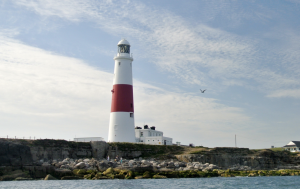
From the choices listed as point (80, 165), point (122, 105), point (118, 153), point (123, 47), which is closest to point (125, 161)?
point (118, 153)

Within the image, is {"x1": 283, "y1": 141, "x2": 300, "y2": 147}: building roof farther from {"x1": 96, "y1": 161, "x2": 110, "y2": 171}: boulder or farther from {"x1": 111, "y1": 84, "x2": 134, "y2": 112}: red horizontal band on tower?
{"x1": 96, "y1": 161, "x2": 110, "y2": 171}: boulder

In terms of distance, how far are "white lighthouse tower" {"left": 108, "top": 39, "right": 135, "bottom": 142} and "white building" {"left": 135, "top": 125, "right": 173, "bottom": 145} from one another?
6014 mm

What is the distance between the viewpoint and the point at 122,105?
45094 mm

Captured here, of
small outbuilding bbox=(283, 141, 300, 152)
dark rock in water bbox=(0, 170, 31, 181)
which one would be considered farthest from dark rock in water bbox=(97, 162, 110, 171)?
small outbuilding bbox=(283, 141, 300, 152)

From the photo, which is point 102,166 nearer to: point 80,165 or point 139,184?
point 80,165

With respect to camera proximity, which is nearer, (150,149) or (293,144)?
(150,149)

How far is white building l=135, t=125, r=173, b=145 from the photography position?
51438mm

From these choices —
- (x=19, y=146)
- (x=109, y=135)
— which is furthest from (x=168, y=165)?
(x=19, y=146)

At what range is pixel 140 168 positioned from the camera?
34.5 meters

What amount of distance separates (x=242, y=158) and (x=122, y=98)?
1652 cm

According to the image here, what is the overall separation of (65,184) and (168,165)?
38.9 feet

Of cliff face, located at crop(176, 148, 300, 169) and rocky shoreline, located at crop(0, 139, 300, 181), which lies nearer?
rocky shoreline, located at crop(0, 139, 300, 181)

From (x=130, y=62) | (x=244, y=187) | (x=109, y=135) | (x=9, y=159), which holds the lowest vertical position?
(x=244, y=187)

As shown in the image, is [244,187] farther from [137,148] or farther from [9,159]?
[9,159]
